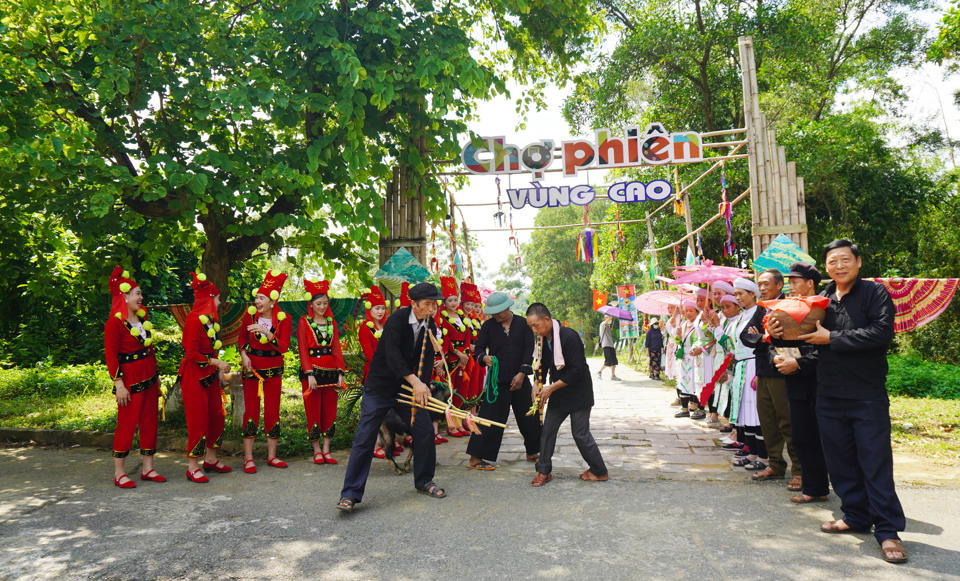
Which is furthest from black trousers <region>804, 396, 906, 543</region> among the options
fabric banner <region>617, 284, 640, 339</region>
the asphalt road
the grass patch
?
fabric banner <region>617, 284, 640, 339</region>

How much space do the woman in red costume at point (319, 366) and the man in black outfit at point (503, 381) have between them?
1507 millimetres

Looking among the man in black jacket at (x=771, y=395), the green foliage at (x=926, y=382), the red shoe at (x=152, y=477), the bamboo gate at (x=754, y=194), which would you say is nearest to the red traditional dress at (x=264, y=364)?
the red shoe at (x=152, y=477)

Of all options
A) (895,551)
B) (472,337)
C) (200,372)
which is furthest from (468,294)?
(895,551)

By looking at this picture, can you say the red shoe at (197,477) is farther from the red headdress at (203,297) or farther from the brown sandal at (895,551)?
the brown sandal at (895,551)

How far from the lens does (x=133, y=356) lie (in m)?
5.36

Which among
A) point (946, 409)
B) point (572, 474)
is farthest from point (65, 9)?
point (946, 409)

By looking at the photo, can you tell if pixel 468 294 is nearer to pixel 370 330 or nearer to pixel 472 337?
pixel 472 337

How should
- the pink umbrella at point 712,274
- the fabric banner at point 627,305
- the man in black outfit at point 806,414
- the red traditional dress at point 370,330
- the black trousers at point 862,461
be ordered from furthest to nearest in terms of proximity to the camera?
the fabric banner at point 627,305
the pink umbrella at point 712,274
the red traditional dress at point 370,330
the man in black outfit at point 806,414
the black trousers at point 862,461

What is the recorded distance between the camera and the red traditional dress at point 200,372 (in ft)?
18.3

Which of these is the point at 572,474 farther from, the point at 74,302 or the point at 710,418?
the point at 74,302

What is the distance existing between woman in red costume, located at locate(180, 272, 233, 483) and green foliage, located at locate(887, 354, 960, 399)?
11.6 meters

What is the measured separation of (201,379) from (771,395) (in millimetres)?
5169

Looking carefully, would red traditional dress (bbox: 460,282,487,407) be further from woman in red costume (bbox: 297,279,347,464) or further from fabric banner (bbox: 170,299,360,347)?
woman in red costume (bbox: 297,279,347,464)

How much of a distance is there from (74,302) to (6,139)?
9022mm
